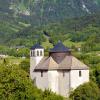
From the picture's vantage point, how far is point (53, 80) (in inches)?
2960

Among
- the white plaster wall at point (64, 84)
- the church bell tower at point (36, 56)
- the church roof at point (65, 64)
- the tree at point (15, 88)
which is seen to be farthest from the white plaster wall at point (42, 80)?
the tree at point (15, 88)

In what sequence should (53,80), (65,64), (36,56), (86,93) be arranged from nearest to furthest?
1. (86,93)
2. (65,64)
3. (53,80)
4. (36,56)

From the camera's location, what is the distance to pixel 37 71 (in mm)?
76875

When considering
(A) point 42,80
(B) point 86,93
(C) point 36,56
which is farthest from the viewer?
(C) point 36,56

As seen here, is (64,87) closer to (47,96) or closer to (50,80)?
(50,80)

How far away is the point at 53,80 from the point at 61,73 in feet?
5.02

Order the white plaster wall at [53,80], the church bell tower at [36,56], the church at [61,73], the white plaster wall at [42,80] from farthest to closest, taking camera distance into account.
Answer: the church bell tower at [36,56] → the white plaster wall at [42,80] → the white plaster wall at [53,80] → the church at [61,73]

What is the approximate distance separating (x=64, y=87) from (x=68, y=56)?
4.54 m

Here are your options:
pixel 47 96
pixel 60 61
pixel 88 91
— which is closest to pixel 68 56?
pixel 60 61

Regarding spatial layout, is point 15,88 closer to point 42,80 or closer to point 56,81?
point 42,80

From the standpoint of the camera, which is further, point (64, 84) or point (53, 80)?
point (53, 80)

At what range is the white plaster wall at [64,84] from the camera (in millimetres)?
74750

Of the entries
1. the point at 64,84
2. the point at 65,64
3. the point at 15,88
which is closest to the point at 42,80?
the point at 64,84

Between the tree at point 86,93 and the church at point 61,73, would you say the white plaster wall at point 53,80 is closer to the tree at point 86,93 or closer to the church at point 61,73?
the church at point 61,73
